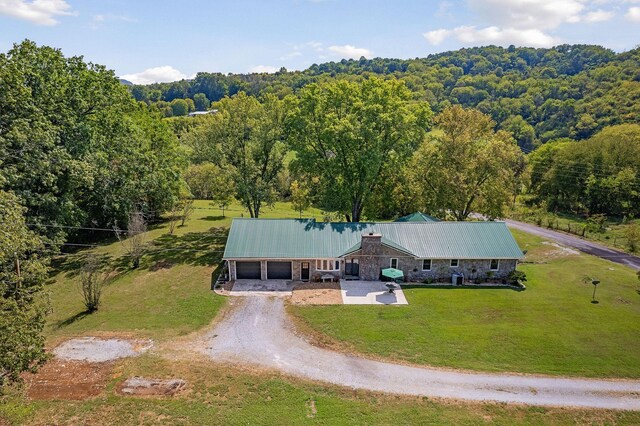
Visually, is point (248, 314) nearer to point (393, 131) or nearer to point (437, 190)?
point (393, 131)

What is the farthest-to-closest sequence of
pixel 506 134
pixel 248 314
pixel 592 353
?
1. pixel 506 134
2. pixel 248 314
3. pixel 592 353

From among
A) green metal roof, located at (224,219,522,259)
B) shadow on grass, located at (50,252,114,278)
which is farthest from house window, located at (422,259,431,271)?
shadow on grass, located at (50,252,114,278)

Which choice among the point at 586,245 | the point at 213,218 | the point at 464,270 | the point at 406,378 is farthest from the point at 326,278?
A: the point at 586,245

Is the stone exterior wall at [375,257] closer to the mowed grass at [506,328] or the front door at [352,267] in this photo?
the front door at [352,267]

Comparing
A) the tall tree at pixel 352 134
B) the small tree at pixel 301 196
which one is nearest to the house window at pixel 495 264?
the tall tree at pixel 352 134

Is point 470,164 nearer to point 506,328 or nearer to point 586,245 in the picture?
Result: point 586,245

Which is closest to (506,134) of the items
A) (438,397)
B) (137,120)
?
(438,397)

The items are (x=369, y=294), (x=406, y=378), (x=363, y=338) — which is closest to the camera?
(x=406, y=378)
